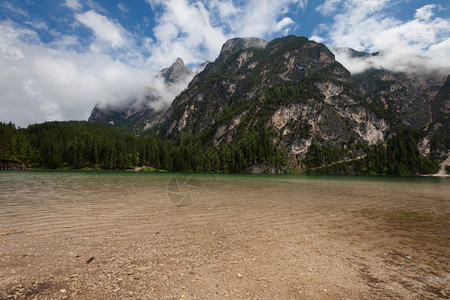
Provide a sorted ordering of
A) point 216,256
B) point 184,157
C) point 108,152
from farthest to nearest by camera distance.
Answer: point 184,157 → point 108,152 → point 216,256

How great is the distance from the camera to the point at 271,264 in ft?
26.3

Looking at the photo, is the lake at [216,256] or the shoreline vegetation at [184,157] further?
the shoreline vegetation at [184,157]

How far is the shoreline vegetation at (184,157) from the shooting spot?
414 ft

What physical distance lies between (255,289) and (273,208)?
13570mm

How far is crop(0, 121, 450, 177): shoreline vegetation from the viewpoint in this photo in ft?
414

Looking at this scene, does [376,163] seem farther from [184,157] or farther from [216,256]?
[216,256]

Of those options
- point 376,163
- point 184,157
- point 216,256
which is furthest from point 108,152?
point 376,163

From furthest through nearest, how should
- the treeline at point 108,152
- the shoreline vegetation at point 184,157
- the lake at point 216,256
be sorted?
the shoreline vegetation at point 184,157
the treeline at point 108,152
the lake at point 216,256

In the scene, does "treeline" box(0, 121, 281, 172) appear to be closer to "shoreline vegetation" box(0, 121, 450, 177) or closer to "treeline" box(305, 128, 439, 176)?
"shoreline vegetation" box(0, 121, 450, 177)

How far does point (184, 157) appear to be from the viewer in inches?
6122

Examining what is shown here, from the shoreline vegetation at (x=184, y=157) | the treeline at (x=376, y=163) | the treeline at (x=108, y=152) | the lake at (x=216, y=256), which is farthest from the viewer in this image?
the treeline at (x=376, y=163)

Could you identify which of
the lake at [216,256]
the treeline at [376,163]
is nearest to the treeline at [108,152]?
the treeline at [376,163]

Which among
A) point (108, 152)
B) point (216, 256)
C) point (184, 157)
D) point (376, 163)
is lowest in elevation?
point (216, 256)

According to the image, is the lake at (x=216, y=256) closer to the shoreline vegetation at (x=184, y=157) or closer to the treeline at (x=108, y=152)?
the shoreline vegetation at (x=184, y=157)
